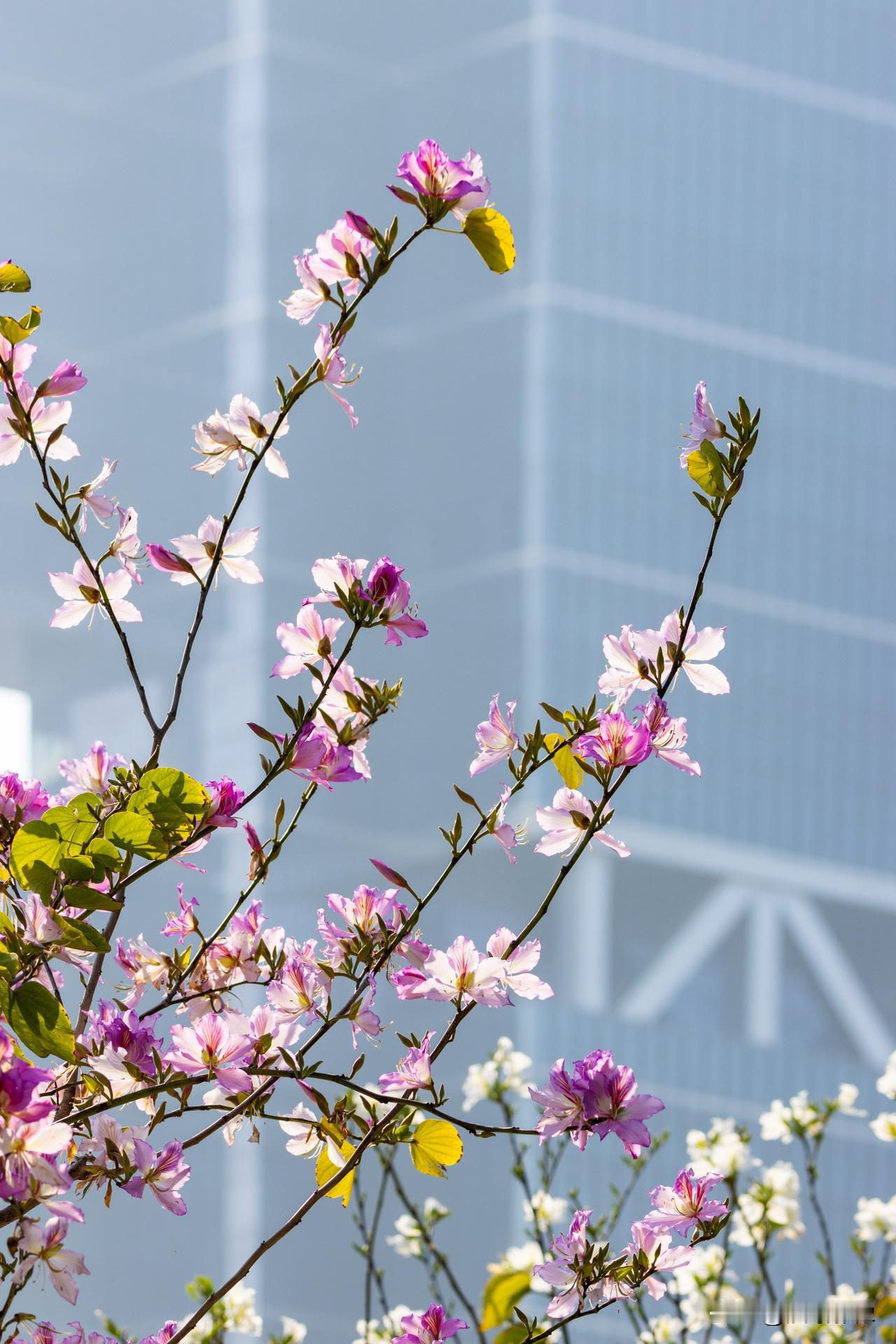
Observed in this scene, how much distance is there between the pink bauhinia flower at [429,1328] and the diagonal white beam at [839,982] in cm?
2562

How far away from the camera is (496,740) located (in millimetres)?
603

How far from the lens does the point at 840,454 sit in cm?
2681

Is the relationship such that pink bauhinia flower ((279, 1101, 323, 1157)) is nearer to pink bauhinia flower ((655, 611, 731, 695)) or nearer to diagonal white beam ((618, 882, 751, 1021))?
pink bauhinia flower ((655, 611, 731, 695))

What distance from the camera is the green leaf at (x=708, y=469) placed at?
0.58 meters

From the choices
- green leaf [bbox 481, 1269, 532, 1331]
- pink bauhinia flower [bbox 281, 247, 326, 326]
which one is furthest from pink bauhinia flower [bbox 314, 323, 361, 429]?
green leaf [bbox 481, 1269, 532, 1331]

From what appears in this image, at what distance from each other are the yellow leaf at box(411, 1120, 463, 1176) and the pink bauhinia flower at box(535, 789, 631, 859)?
0.31ft

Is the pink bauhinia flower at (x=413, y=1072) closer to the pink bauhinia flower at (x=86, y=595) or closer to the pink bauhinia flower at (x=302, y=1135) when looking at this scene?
the pink bauhinia flower at (x=302, y=1135)

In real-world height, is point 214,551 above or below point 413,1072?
above

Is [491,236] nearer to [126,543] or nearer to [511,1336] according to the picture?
[126,543]

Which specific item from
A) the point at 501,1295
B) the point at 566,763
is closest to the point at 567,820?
the point at 566,763

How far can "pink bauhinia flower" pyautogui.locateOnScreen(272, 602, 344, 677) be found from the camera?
24.5 inches

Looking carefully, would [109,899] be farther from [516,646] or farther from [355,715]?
[516,646]

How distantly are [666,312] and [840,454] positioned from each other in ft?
12.0

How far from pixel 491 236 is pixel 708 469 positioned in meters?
0.11
